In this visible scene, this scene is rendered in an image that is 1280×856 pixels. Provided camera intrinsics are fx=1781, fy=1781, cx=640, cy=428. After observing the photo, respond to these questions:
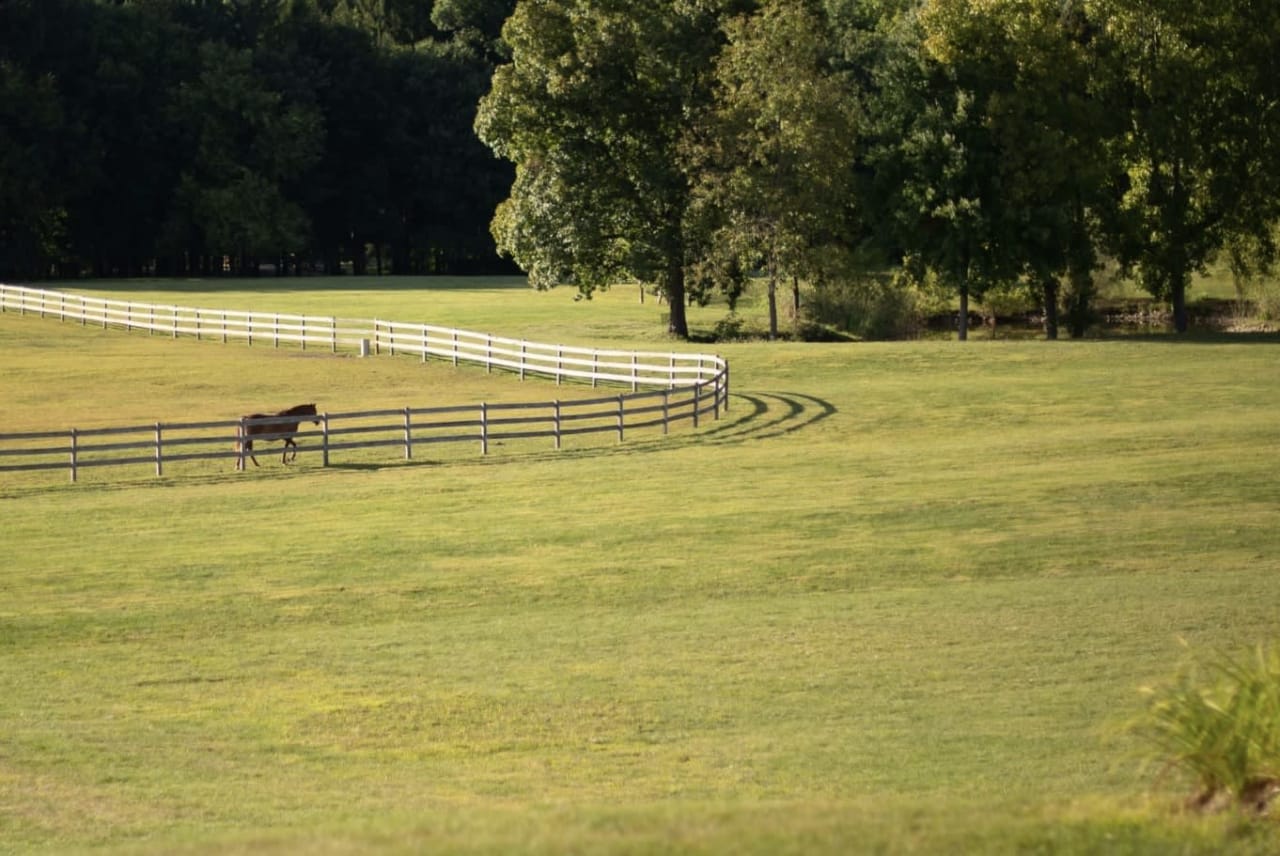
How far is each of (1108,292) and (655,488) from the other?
47170mm

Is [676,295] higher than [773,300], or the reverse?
[676,295]

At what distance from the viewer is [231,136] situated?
10456cm

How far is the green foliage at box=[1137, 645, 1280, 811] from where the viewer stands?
9.02 m

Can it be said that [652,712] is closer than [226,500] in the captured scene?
Yes

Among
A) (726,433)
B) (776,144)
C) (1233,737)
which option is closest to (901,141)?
(776,144)

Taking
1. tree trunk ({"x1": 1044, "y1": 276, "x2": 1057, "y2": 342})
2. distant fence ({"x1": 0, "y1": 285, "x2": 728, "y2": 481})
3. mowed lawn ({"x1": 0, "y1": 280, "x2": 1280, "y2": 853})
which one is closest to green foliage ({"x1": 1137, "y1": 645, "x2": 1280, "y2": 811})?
mowed lawn ({"x1": 0, "y1": 280, "x2": 1280, "y2": 853})

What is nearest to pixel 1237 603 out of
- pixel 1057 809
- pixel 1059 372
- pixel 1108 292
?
pixel 1057 809

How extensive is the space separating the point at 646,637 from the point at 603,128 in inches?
1776

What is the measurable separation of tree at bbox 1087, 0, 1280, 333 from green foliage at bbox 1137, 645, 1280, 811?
55.0 metres

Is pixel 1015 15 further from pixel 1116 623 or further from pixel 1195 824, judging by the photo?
pixel 1195 824

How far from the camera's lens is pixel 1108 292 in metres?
71.9

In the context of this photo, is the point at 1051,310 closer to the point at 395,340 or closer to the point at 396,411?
the point at 395,340

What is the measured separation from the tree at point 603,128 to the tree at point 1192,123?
48.8 feet

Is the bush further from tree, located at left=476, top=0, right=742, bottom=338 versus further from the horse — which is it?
the horse
